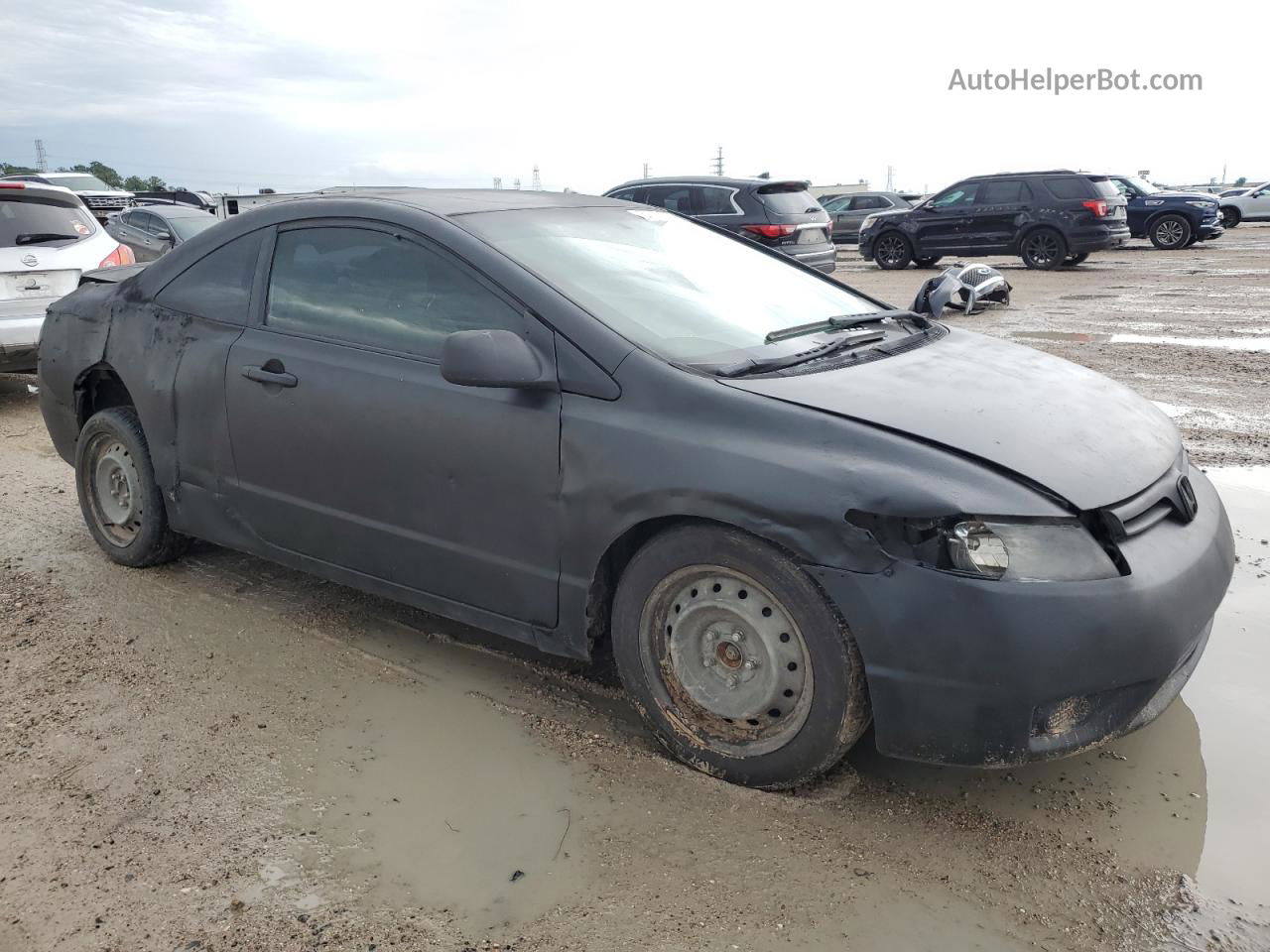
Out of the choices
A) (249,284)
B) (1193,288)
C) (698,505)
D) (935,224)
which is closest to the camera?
(698,505)

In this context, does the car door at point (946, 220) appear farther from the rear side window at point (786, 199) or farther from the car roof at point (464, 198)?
the car roof at point (464, 198)

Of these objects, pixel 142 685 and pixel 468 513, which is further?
pixel 142 685

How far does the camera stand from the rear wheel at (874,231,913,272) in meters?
20.7

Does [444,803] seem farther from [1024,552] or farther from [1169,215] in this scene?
[1169,215]

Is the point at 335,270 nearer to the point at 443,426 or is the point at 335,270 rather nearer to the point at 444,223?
the point at 444,223

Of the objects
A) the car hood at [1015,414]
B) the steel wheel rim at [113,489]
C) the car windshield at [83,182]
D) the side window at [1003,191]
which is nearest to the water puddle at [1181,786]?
the car hood at [1015,414]

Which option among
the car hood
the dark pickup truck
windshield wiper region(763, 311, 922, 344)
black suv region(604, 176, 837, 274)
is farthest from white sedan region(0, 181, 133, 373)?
the dark pickup truck

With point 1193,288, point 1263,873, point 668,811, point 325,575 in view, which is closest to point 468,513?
point 325,575

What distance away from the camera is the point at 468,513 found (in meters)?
3.29

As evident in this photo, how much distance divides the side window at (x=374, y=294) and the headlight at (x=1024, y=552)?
1.44 m

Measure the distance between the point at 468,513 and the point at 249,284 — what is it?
143 centimetres

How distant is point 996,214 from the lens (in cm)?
1962

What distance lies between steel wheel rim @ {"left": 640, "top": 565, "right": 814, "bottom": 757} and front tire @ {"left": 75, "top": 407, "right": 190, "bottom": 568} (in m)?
2.50

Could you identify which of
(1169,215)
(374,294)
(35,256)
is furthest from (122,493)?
(1169,215)
